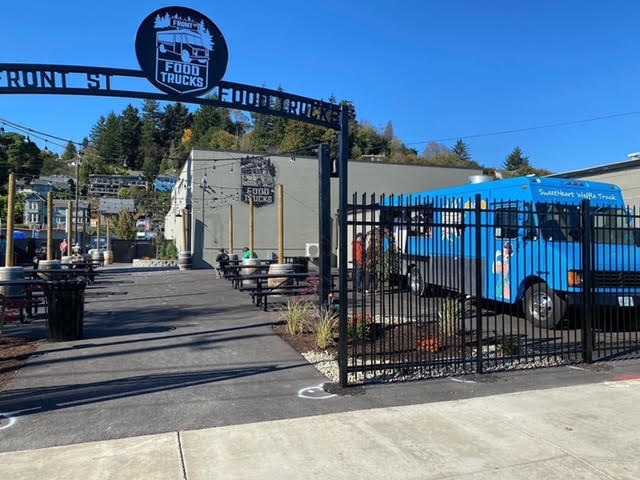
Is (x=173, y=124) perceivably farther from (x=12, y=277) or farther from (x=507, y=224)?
(x=507, y=224)

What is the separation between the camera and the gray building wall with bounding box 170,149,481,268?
29469 millimetres

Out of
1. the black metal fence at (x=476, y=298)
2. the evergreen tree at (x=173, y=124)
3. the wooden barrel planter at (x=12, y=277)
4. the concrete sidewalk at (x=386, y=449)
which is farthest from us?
the evergreen tree at (x=173, y=124)

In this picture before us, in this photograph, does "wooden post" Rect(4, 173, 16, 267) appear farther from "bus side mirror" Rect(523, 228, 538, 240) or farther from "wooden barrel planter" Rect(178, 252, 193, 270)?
"wooden barrel planter" Rect(178, 252, 193, 270)

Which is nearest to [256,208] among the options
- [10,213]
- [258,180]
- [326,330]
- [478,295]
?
[258,180]

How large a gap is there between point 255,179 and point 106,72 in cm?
2297

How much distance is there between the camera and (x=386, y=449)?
172 inches

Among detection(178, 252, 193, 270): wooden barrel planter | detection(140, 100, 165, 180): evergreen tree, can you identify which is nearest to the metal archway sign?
detection(178, 252, 193, 270): wooden barrel planter

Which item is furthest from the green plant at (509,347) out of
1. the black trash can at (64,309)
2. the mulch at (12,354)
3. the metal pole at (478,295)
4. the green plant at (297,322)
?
the black trash can at (64,309)

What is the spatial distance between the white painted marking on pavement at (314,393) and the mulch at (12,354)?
3.61 metres

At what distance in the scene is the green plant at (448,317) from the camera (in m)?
8.09

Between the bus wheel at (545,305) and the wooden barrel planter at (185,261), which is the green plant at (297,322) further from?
the wooden barrel planter at (185,261)

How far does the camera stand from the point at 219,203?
97.9 feet

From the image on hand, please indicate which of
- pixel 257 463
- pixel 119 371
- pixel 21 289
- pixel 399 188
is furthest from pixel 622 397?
pixel 399 188

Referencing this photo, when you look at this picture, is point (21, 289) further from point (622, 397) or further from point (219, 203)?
point (219, 203)
